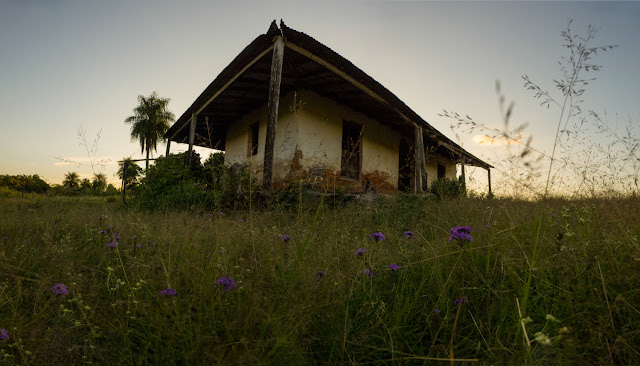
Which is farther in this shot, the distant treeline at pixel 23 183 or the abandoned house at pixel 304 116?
the distant treeline at pixel 23 183

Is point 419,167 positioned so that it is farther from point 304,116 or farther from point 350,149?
point 304,116

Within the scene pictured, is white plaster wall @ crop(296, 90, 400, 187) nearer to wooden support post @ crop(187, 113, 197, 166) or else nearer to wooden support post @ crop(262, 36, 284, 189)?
wooden support post @ crop(262, 36, 284, 189)

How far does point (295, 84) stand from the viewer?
767cm

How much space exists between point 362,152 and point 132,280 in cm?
798

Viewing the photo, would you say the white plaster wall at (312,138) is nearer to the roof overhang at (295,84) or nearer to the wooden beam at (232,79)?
the roof overhang at (295,84)

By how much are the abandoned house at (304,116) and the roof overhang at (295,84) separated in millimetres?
20

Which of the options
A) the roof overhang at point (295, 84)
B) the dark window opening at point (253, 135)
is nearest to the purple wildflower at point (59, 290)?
the roof overhang at point (295, 84)

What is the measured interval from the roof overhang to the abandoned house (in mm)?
20

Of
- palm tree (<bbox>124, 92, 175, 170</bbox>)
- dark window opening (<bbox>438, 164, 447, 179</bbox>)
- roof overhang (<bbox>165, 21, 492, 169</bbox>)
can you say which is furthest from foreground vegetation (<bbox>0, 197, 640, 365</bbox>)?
palm tree (<bbox>124, 92, 175, 170</bbox>)

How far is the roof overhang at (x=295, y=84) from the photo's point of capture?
574 centimetres

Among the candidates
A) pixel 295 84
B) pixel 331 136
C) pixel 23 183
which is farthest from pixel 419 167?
pixel 23 183

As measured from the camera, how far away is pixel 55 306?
1470 mm

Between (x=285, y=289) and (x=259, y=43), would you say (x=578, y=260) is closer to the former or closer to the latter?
(x=285, y=289)

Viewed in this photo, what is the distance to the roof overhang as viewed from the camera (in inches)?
226
